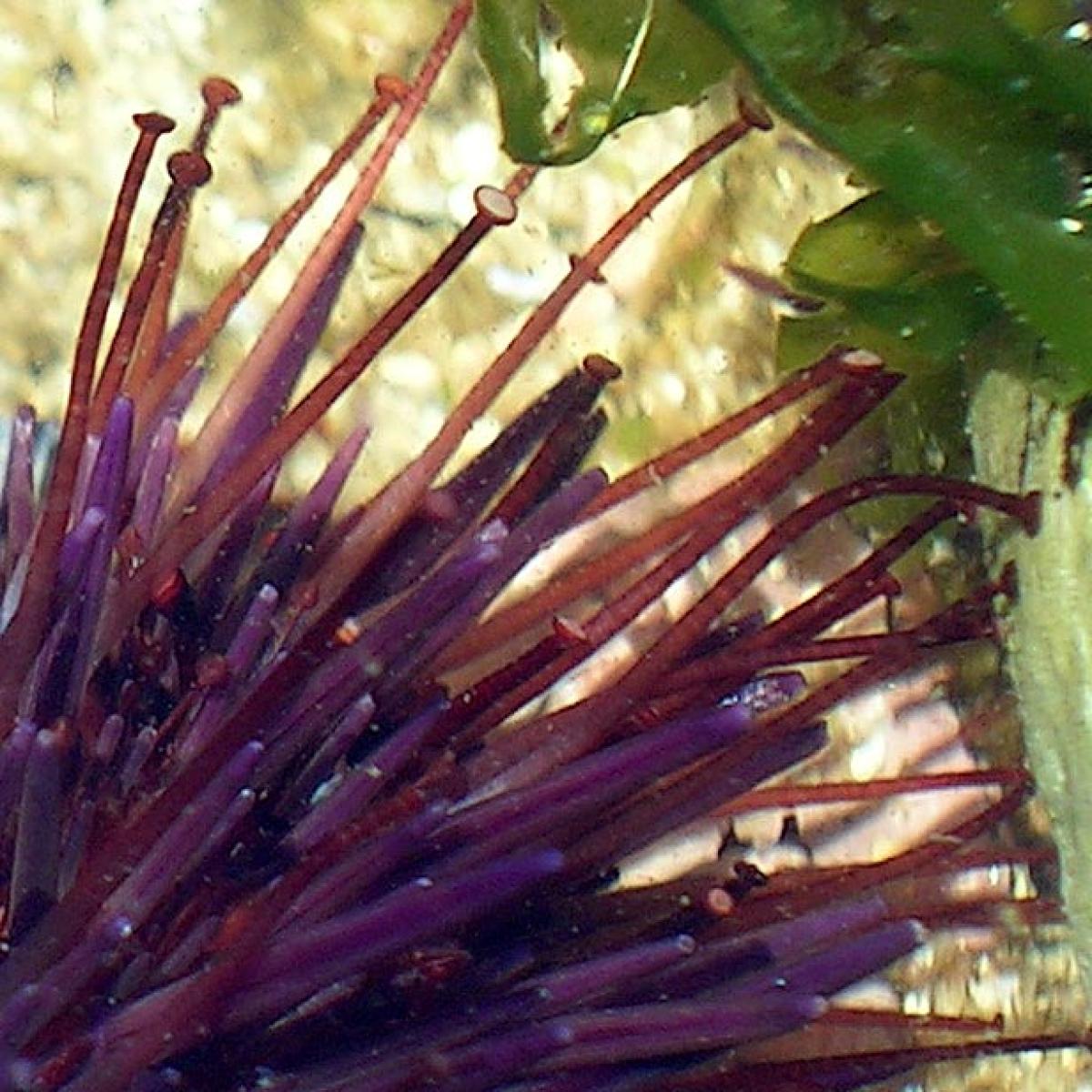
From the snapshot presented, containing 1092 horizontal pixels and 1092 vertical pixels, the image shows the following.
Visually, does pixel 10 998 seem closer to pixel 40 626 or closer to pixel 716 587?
pixel 40 626

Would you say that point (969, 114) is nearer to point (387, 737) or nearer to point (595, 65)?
point (595, 65)

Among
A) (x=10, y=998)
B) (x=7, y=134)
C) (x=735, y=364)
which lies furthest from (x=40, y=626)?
(x=735, y=364)

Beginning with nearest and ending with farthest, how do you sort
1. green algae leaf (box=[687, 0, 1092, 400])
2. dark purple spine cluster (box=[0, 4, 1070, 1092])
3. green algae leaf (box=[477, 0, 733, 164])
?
dark purple spine cluster (box=[0, 4, 1070, 1092])
green algae leaf (box=[687, 0, 1092, 400])
green algae leaf (box=[477, 0, 733, 164])

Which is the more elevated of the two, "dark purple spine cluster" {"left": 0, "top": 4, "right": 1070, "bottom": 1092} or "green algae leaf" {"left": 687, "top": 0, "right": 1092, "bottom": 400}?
"green algae leaf" {"left": 687, "top": 0, "right": 1092, "bottom": 400}

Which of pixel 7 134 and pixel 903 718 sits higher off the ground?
pixel 7 134

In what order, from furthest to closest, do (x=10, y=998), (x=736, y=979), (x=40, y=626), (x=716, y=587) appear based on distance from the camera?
(x=716, y=587), (x=736, y=979), (x=40, y=626), (x=10, y=998)

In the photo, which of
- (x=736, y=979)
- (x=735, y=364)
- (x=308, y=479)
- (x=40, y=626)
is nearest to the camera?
(x=40, y=626)
